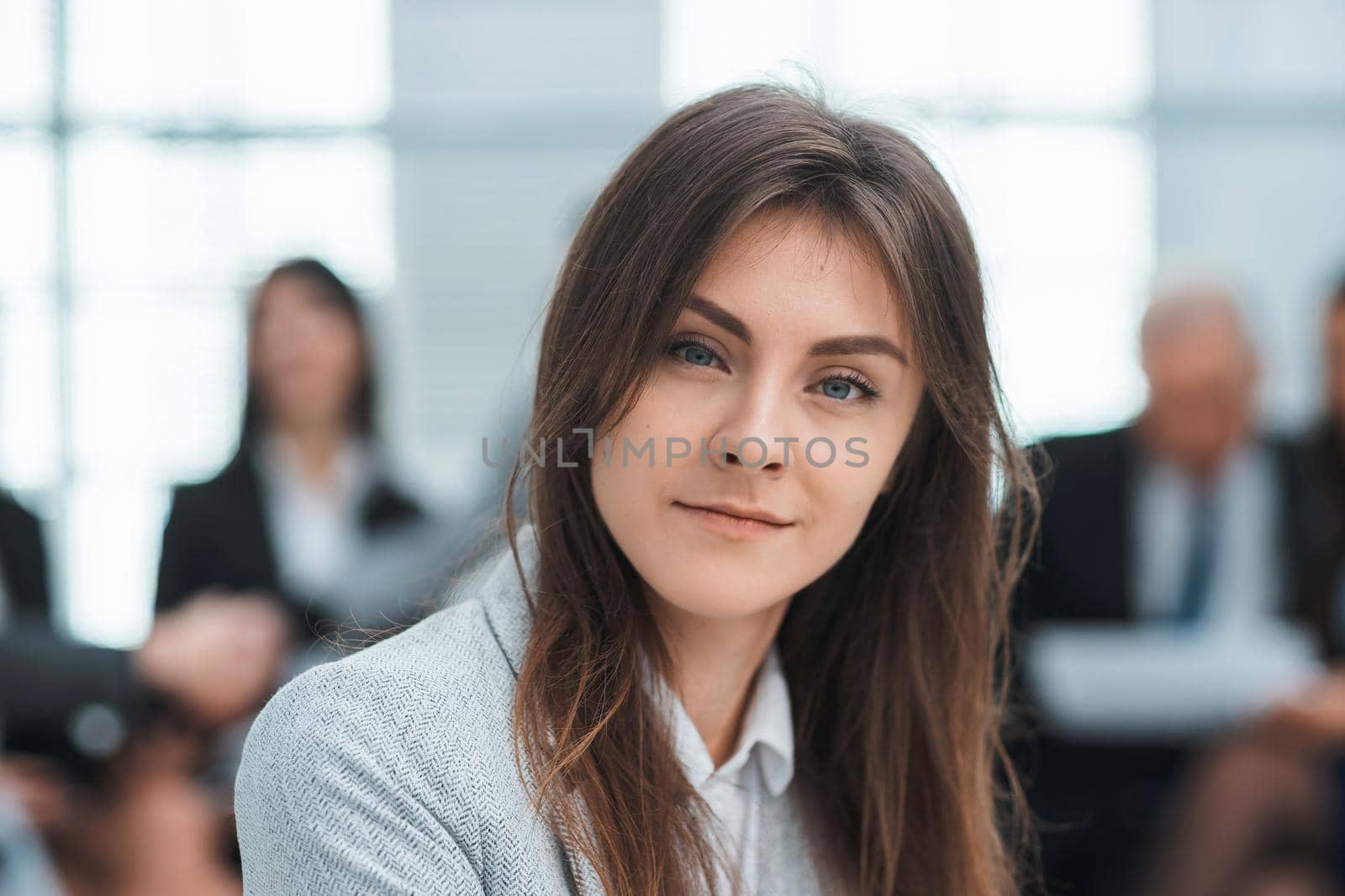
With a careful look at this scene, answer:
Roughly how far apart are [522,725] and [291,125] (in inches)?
161

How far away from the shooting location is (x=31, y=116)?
15.2 ft

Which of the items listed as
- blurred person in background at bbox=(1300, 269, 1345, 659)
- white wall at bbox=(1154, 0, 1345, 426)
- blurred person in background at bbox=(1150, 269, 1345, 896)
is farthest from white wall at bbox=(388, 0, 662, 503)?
blurred person in background at bbox=(1150, 269, 1345, 896)

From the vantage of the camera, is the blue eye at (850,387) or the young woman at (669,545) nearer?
the young woman at (669,545)

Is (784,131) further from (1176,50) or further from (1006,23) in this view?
(1176,50)

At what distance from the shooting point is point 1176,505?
2.92 m

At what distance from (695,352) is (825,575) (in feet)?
1.45

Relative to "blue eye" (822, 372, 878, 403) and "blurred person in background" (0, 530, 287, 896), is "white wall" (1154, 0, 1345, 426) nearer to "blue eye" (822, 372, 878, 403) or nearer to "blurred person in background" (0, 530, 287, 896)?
"blurred person in background" (0, 530, 287, 896)

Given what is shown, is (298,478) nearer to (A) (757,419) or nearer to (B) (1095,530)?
(B) (1095,530)

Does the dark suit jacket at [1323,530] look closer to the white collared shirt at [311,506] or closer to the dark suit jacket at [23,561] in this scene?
the white collared shirt at [311,506]

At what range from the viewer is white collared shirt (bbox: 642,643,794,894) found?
122 centimetres

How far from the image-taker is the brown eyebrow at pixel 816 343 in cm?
109

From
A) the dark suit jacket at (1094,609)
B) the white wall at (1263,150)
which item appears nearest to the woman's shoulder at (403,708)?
the dark suit jacket at (1094,609)

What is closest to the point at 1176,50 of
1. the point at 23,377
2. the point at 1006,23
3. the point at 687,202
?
the point at 1006,23

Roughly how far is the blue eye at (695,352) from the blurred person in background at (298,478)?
1.71m
